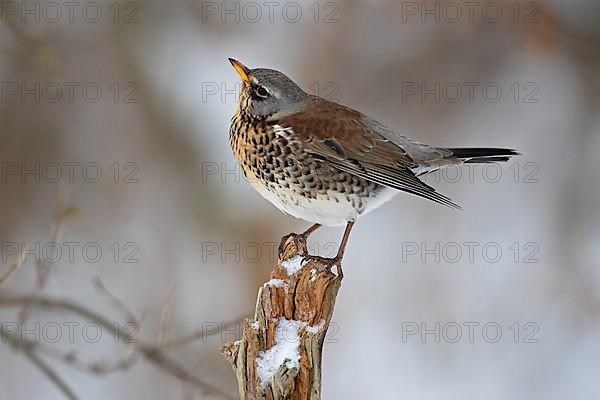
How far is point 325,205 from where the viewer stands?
166 inches

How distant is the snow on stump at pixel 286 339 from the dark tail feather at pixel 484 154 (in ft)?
4.66

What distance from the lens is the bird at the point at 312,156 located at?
4195 mm

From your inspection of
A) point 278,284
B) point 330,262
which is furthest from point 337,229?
point 278,284

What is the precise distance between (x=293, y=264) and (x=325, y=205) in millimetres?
701

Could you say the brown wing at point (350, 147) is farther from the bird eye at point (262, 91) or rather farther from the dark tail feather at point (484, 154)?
the dark tail feather at point (484, 154)

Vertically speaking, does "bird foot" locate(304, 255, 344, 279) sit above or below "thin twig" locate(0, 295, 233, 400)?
above

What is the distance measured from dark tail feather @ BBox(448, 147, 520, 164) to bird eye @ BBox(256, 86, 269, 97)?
40.6 inches

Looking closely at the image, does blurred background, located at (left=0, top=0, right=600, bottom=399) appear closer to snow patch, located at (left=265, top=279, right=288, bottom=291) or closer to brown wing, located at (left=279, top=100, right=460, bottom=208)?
brown wing, located at (left=279, top=100, right=460, bottom=208)

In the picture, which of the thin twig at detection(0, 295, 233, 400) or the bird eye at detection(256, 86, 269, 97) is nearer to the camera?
the thin twig at detection(0, 295, 233, 400)

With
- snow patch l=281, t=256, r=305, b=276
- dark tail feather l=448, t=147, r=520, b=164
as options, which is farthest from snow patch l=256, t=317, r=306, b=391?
dark tail feather l=448, t=147, r=520, b=164

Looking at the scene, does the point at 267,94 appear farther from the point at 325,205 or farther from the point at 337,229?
the point at 337,229

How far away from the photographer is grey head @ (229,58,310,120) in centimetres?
429

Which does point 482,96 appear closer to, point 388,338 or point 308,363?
point 388,338

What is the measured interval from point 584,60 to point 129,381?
5.13 metres
